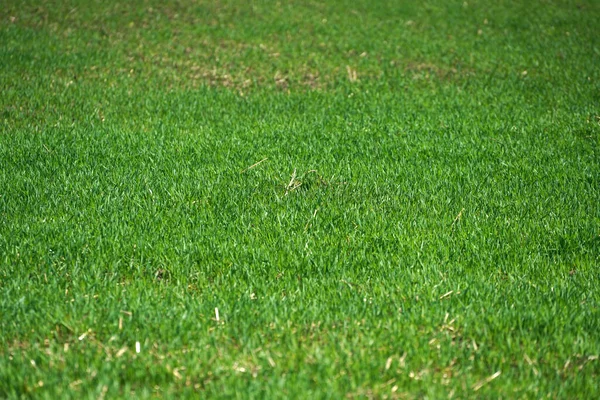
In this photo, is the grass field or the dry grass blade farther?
the grass field

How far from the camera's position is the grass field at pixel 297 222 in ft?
11.2

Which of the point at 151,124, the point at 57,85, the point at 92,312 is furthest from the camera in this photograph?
the point at 57,85

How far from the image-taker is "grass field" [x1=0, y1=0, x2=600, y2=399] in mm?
3428

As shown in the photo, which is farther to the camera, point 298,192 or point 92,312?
point 298,192

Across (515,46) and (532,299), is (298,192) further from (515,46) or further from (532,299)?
(515,46)

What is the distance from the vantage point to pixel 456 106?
8258mm

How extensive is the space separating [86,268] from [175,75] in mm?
5550

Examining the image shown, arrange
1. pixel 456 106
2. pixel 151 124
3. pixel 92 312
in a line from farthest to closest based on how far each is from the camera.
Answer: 1. pixel 456 106
2. pixel 151 124
3. pixel 92 312

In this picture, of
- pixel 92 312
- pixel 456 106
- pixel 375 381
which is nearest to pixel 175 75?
pixel 456 106

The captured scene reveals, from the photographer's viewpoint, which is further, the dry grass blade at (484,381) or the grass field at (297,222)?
the grass field at (297,222)

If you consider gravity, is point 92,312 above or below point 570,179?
above

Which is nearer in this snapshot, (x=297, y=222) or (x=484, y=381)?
(x=484, y=381)

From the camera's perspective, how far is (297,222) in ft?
16.7

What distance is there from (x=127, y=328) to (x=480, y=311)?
1.99 metres
